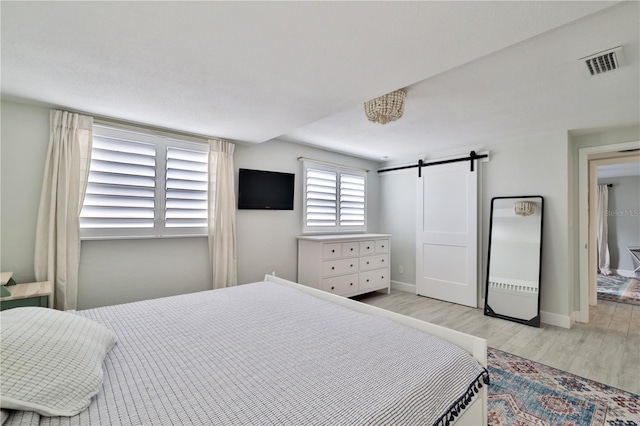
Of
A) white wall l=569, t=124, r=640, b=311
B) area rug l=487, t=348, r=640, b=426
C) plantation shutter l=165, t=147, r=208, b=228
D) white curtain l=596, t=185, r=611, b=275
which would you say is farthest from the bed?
white curtain l=596, t=185, r=611, b=275

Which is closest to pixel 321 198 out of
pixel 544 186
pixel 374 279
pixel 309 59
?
pixel 374 279

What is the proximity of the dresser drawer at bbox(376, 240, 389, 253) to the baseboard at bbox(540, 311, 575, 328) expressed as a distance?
7.02 ft

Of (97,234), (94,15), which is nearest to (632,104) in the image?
(94,15)

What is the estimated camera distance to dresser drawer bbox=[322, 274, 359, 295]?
381 cm

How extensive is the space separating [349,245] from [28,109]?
11.9 ft

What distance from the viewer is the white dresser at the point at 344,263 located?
3.78 meters

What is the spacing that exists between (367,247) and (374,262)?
30 cm

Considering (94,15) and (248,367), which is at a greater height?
(94,15)

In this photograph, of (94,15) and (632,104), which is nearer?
(94,15)

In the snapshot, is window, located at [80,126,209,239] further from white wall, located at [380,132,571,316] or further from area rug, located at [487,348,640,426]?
white wall, located at [380,132,571,316]

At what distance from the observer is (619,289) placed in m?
5.01

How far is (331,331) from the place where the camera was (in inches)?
61.0

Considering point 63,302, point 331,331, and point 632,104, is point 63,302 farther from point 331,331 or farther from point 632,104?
point 632,104

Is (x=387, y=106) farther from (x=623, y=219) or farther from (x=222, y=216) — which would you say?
(x=623, y=219)
